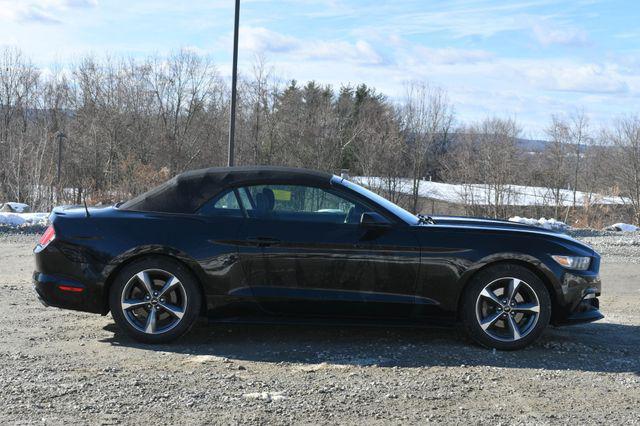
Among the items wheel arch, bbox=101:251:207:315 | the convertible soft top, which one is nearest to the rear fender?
wheel arch, bbox=101:251:207:315

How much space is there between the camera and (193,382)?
15.9ft

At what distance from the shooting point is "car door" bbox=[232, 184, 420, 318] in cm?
578

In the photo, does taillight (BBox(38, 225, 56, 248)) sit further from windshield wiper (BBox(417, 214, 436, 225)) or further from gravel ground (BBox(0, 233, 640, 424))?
windshield wiper (BBox(417, 214, 436, 225))

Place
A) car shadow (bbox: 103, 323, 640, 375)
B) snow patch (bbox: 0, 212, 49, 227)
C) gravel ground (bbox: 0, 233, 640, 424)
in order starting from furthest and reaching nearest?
snow patch (bbox: 0, 212, 49, 227) → car shadow (bbox: 103, 323, 640, 375) → gravel ground (bbox: 0, 233, 640, 424)

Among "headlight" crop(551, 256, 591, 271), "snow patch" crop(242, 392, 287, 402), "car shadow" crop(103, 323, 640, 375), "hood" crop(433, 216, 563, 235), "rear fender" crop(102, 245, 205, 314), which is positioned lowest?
"snow patch" crop(242, 392, 287, 402)

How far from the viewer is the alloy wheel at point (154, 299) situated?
581 centimetres

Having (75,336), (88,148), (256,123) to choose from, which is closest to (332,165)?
(256,123)

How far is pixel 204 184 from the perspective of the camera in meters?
6.07

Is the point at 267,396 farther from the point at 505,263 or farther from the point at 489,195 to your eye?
the point at 489,195

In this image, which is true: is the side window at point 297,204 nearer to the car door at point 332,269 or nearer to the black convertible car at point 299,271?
the black convertible car at point 299,271

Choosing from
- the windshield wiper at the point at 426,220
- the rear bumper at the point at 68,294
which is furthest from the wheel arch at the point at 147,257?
the windshield wiper at the point at 426,220

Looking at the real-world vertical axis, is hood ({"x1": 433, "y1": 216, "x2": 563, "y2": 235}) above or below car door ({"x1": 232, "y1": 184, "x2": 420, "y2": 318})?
above

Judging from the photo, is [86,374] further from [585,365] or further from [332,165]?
[332,165]

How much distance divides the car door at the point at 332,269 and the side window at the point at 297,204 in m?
0.14
